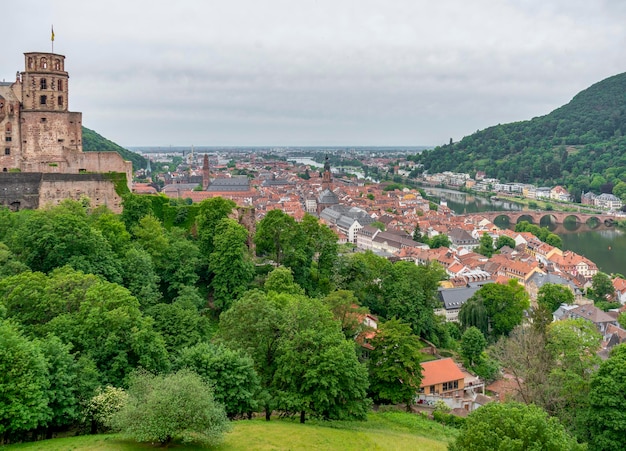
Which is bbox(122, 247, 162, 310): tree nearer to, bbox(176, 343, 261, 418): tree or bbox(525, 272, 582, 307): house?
bbox(176, 343, 261, 418): tree

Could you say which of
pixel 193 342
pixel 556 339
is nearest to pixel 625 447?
pixel 556 339

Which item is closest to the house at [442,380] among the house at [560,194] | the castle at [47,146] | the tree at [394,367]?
the tree at [394,367]

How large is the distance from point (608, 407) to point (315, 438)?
9.59 metres

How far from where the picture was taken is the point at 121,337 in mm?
15812

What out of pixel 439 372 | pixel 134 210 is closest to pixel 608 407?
pixel 439 372

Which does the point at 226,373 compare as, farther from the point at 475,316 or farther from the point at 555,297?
the point at 555,297

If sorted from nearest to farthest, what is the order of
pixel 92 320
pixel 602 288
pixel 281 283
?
pixel 92 320 → pixel 281 283 → pixel 602 288

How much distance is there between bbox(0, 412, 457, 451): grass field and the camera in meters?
12.9

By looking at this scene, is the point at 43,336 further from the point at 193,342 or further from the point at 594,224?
the point at 594,224

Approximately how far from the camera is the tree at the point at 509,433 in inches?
509

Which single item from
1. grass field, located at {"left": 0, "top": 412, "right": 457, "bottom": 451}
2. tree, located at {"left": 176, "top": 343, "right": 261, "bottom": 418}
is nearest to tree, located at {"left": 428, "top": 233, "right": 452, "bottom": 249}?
grass field, located at {"left": 0, "top": 412, "right": 457, "bottom": 451}

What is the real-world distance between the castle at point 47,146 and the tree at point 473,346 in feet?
65.3

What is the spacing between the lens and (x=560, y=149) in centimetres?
15700

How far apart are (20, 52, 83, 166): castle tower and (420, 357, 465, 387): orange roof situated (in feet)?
70.1
